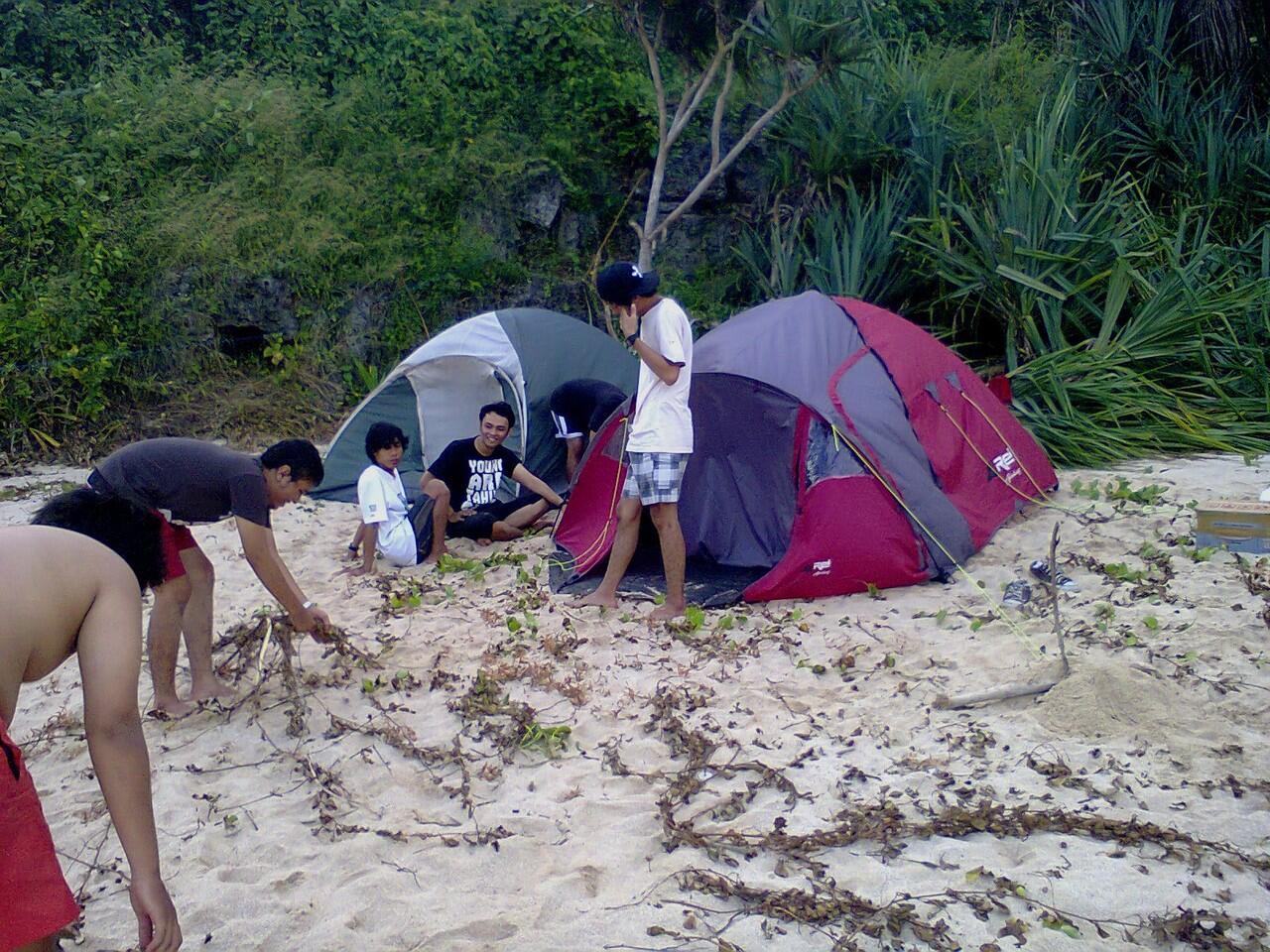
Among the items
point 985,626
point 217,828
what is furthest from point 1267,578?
point 217,828

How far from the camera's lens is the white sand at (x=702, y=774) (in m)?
2.96

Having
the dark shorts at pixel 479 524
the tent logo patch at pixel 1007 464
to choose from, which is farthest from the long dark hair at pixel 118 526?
the tent logo patch at pixel 1007 464

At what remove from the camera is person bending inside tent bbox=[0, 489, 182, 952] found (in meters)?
1.87

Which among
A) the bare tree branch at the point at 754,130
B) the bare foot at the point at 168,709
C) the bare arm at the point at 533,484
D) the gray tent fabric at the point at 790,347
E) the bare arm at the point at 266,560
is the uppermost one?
the bare tree branch at the point at 754,130

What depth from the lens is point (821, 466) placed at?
5.48 meters

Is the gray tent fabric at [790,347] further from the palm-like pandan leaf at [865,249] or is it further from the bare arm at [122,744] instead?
the bare arm at [122,744]

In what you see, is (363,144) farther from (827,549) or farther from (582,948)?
(582,948)

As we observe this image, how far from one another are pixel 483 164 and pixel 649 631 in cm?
738

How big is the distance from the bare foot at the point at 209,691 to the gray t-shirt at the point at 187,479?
73cm

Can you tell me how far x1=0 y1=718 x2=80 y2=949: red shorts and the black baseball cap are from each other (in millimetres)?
3442

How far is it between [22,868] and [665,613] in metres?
3.51

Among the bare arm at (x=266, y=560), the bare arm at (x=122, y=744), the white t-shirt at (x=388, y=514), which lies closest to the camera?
the bare arm at (x=122, y=744)

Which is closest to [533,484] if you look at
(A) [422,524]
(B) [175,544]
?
(A) [422,524]

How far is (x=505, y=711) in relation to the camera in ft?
13.5
